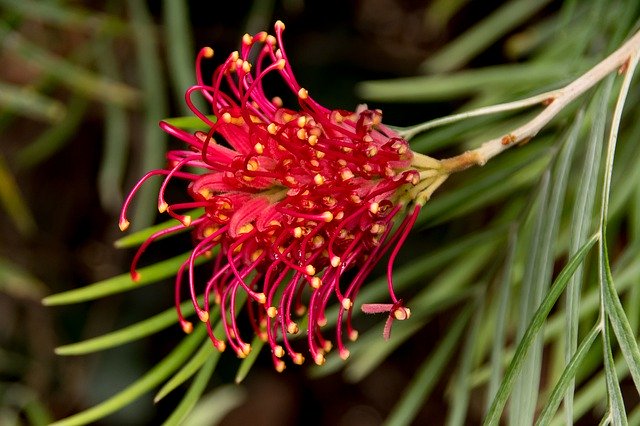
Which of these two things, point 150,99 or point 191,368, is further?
point 150,99

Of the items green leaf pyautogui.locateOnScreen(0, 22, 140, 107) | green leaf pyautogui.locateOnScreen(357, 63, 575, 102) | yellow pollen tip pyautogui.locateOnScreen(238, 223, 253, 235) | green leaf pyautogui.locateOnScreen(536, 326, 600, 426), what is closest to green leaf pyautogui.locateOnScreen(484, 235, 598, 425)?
green leaf pyautogui.locateOnScreen(536, 326, 600, 426)

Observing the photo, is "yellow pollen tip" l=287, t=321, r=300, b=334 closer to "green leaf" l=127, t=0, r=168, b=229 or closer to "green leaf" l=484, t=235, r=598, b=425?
"green leaf" l=484, t=235, r=598, b=425

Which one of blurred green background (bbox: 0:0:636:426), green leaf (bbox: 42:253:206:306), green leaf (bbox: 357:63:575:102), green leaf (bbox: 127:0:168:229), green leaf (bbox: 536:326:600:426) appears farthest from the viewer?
blurred green background (bbox: 0:0:636:426)

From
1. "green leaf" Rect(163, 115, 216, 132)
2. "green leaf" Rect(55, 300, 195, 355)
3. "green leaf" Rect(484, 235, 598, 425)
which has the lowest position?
"green leaf" Rect(484, 235, 598, 425)

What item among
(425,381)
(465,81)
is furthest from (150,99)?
(425,381)

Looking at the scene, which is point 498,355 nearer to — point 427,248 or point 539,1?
point 539,1

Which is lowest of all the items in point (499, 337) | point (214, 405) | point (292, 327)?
point (214, 405)

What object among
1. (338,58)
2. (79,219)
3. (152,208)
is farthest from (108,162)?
(79,219)

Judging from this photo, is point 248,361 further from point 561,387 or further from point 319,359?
point 561,387

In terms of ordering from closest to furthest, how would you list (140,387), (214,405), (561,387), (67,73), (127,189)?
(561,387)
(140,387)
(67,73)
(214,405)
(127,189)

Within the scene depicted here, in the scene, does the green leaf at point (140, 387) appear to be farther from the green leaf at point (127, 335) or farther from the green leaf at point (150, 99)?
the green leaf at point (150, 99)

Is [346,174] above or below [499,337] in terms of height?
above
